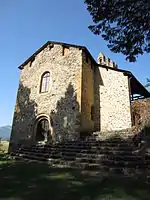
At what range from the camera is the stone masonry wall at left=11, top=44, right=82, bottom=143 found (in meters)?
12.9

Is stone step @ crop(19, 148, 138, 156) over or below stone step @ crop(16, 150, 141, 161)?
over

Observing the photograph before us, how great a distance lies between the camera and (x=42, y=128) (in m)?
14.3

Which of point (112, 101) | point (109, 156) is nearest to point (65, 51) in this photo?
point (112, 101)

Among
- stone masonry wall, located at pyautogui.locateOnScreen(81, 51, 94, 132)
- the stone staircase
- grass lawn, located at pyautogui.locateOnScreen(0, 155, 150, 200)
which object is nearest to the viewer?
grass lawn, located at pyautogui.locateOnScreen(0, 155, 150, 200)

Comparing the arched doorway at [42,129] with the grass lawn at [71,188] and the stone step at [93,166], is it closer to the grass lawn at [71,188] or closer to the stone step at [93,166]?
the stone step at [93,166]

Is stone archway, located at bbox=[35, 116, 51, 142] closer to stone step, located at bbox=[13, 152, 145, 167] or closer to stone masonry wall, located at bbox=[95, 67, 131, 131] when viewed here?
stone masonry wall, located at bbox=[95, 67, 131, 131]

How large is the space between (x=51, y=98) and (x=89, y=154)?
24.9 feet

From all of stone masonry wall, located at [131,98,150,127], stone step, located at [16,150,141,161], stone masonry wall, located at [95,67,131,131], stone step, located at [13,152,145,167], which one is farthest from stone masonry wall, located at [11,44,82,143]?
stone masonry wall, located at [131,98,150,127]

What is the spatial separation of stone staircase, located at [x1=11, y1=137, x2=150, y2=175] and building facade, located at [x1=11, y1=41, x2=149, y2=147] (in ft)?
9.12

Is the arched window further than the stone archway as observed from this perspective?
Yes

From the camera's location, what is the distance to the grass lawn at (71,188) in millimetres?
3658

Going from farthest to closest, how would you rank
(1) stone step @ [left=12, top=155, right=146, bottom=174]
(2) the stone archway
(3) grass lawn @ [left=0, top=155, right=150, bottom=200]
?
1. (2) the stone archway
2. (1) stone step @ [left=12, top=155, right=146, bottom=174]
3. (3) grass lawn @ [left=0, top=155, right=150, bottom=200]

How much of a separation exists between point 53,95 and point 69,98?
1.71 metres

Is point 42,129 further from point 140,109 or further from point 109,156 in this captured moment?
point 140,109
